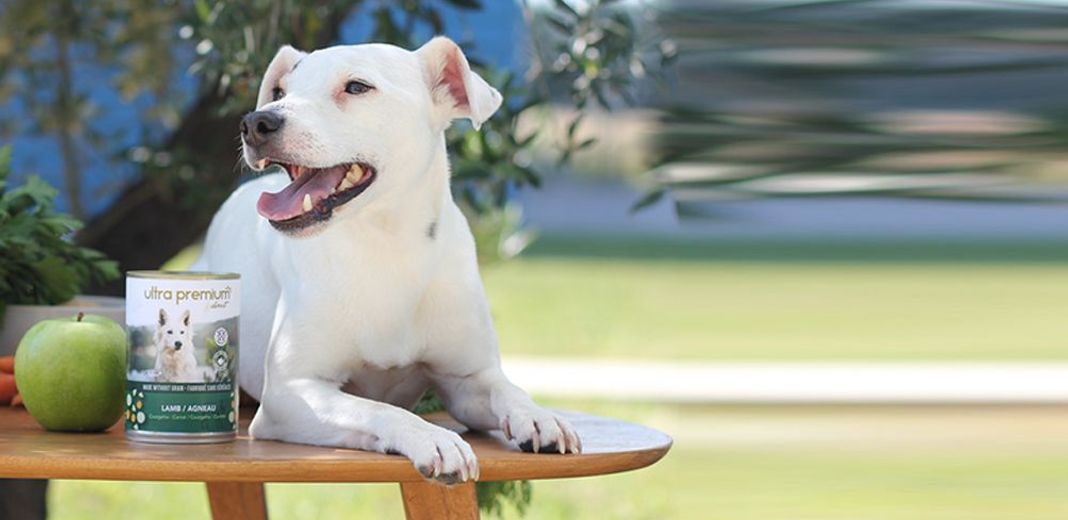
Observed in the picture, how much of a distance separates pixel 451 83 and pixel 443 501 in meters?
0.45

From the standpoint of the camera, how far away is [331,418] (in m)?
1.28

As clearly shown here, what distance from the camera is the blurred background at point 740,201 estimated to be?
2492 mm

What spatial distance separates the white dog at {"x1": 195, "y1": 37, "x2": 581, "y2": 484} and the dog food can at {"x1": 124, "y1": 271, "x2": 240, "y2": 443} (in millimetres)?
85

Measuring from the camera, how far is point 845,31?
15.2ft

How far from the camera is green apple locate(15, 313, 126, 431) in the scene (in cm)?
134

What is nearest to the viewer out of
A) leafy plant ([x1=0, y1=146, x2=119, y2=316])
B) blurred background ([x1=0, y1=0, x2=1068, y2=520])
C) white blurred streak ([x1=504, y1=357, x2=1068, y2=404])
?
leafy plant ([x1=0, y1=146, x2=119, y2=316])

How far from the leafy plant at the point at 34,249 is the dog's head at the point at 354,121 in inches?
16.5

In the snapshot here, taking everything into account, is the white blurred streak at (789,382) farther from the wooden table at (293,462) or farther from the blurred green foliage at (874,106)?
the wooden table at (293,462)

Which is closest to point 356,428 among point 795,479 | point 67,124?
point 67,124

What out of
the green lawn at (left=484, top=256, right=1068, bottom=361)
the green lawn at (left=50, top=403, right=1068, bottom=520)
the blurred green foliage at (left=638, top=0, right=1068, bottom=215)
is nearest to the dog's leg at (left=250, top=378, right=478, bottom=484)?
the green lawn at (left=50, top=403, right=1068, bottom=520)

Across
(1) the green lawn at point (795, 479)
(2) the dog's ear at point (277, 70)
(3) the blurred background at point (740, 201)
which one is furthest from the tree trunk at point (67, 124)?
(2) the dog's ear at point (277, 70)

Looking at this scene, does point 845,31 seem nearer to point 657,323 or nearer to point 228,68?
point 228,68

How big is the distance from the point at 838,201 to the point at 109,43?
10.1 ft

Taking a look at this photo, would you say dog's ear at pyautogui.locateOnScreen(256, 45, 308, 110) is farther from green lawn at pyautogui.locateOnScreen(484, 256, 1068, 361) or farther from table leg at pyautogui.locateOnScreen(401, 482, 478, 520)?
green lawn at pyautogui.locateOnScreen(484, 256, 1068, 361)
